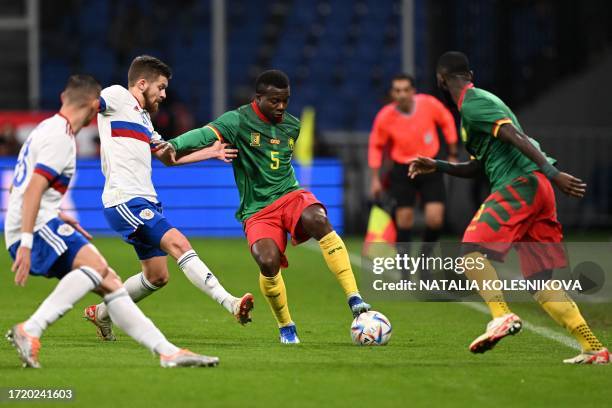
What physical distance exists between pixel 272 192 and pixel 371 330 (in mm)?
1286

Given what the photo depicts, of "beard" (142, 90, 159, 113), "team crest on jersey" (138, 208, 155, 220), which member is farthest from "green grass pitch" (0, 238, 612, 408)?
"beard" (142, 90, 159, 113)

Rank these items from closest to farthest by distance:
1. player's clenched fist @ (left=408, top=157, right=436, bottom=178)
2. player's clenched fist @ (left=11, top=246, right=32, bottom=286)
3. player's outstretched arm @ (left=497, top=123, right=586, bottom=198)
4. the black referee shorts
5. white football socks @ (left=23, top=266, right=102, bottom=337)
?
player's clenched fist @ (left=11, top=246, right=32, bottom=286)
white football socks @ (left=23, top=266, right=102, bottom=337)
player's outstretched arm @ (left=497, top=123, right=586, bottom=198)
player's clenched fist @ (left=408, top=157, right=436, bottom=178)
the black referee shorts

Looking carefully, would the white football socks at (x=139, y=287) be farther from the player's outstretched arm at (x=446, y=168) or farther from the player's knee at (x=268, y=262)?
the player's outstretched arm at (x=446, y=168)

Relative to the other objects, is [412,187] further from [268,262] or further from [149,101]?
[268,262]

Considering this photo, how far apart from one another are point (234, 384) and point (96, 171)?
13.8 m

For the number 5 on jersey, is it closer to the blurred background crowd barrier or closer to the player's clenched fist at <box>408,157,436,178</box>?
the player's clenched fist at <box>408,157,436,178</box>

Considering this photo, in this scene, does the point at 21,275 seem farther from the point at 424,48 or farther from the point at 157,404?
the point at 424,48

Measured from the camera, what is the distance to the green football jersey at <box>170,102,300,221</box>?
356 inches

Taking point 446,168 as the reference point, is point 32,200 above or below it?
above

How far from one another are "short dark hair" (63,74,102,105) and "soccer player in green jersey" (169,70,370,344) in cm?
163

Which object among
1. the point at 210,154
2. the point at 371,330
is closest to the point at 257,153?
the point at 210,154

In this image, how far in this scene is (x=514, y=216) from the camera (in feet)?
25.6

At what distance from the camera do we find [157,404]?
614 centimetres

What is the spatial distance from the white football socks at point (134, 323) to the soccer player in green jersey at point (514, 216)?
187 centimetres
